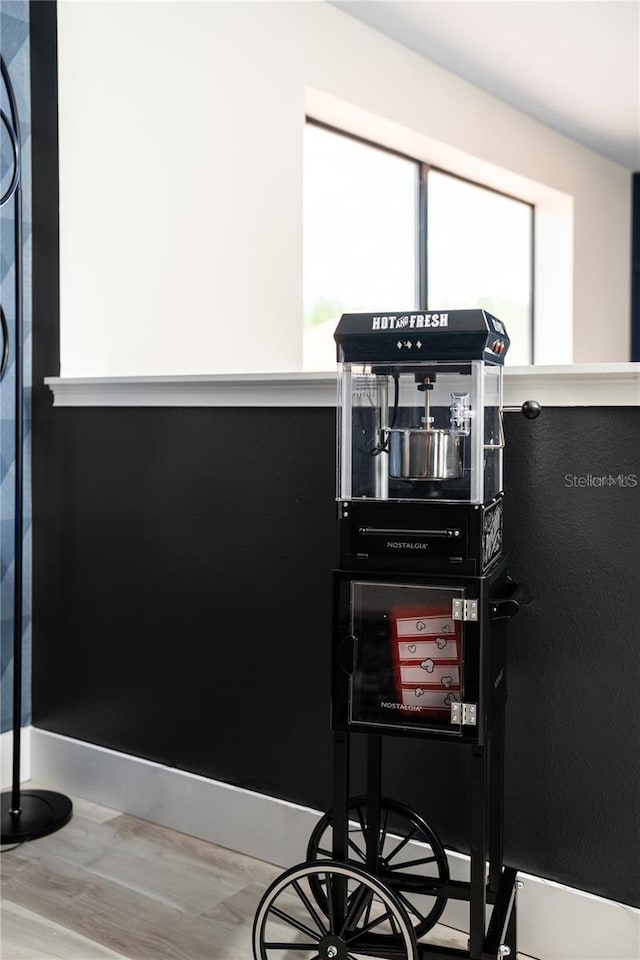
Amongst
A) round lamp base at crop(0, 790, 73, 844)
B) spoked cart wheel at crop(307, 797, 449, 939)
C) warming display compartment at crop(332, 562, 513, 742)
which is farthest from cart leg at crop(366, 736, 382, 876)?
round lamp base at crop(0, 790, 73, 844)

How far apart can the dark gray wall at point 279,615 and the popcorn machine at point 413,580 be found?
169 mm

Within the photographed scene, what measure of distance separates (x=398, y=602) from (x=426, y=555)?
0.31 feet

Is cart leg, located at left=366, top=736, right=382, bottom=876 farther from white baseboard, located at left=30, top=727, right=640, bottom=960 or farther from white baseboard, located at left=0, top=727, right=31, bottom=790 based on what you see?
white baseboard, located at left=0, top=727, right=31, bottom=790

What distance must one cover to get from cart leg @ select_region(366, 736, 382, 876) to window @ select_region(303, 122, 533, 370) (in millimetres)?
2324

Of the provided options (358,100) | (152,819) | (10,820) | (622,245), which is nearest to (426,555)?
(152,819)

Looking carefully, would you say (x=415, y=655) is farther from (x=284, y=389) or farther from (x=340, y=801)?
(x=284, y=389)

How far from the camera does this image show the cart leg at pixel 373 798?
5.82 ft

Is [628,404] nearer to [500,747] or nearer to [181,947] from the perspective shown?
[500,747]

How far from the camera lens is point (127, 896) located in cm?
209

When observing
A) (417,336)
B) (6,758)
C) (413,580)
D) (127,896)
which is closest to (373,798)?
(413,580)

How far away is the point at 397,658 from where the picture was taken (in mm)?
1625

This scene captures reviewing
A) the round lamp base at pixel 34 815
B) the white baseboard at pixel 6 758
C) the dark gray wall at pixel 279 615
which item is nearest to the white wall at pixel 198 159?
the dark gray wall at pixel 279 615

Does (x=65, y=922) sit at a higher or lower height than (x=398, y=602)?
lower

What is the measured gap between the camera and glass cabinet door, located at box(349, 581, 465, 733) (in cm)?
160
